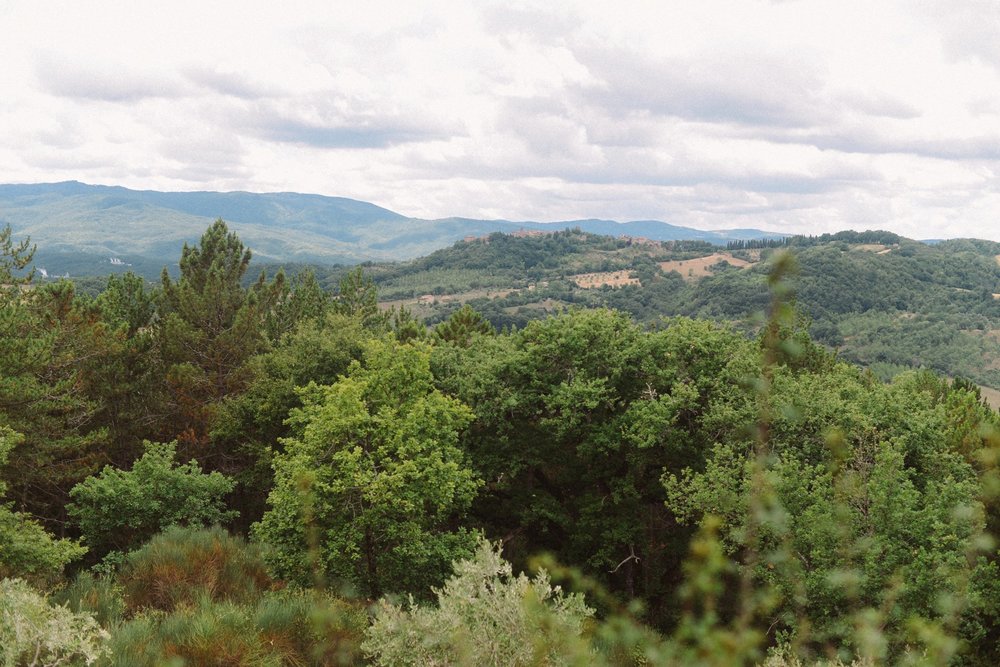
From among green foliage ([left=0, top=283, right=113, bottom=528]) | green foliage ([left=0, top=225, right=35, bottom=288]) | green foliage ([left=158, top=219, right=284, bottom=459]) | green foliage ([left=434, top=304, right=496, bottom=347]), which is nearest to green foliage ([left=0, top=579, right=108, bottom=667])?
green foliage ([left=0, top=283, right=113, bottom=528])

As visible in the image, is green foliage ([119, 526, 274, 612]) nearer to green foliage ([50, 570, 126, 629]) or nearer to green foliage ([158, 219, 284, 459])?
green foliage ([50, 570, 126, 629])

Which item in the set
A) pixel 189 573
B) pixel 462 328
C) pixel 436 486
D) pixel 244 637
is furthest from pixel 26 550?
pixel 462 328

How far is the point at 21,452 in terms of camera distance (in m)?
25.6

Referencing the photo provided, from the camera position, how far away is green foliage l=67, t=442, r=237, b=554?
22.8 metres

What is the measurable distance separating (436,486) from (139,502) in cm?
1103

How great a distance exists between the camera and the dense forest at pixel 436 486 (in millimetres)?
9852

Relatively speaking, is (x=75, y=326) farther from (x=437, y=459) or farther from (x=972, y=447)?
(x=972, y=447)

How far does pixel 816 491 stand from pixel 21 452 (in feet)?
88.7

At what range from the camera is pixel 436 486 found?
19.2 meters

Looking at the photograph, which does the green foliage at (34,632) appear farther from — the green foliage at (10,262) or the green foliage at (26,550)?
the green foliage at (10,262)

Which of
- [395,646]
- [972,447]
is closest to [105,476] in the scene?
[395,646]

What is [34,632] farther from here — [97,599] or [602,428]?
[602,428]

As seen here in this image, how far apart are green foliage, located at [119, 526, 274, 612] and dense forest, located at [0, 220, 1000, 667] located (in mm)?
76

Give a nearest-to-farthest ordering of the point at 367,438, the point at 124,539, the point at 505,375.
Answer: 1. the point at 367,438
2. the point at 124,539
3. the point at 505,375
